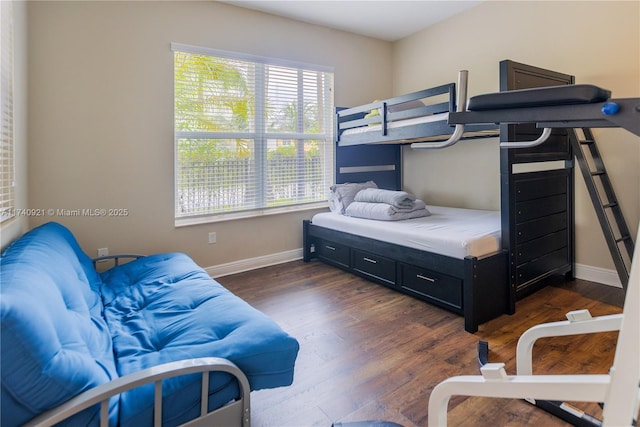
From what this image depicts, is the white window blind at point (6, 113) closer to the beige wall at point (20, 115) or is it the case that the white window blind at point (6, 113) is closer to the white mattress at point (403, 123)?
the beige wall at point (20, 115)

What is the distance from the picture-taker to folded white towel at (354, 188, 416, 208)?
3.27 m

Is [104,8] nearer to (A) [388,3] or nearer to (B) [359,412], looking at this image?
(A) [388,3]

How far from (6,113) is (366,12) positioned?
327cm

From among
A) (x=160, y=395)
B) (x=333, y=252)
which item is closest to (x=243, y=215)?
(x=333, y=252)

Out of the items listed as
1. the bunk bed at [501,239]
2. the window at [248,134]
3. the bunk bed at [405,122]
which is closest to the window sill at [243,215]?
the window at [248,134]

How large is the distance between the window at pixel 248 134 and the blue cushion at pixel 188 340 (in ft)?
4.88

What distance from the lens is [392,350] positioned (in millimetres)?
2092

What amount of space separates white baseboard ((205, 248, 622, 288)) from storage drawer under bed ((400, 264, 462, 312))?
4.85ft

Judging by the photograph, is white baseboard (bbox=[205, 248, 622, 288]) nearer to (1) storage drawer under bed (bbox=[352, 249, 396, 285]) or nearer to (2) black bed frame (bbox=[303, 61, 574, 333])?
(2) black bed frame (bbox=[303, 61, 574, 333])

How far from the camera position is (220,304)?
1.75 metres

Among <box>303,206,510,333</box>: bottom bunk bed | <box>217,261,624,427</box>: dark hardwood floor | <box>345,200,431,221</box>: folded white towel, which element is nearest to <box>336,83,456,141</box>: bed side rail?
<box>345,200,431,221</box>: folded white towel

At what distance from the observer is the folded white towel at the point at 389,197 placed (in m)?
3.27

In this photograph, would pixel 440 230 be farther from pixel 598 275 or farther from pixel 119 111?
pixel 119 111

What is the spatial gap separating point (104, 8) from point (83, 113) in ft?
2.80
